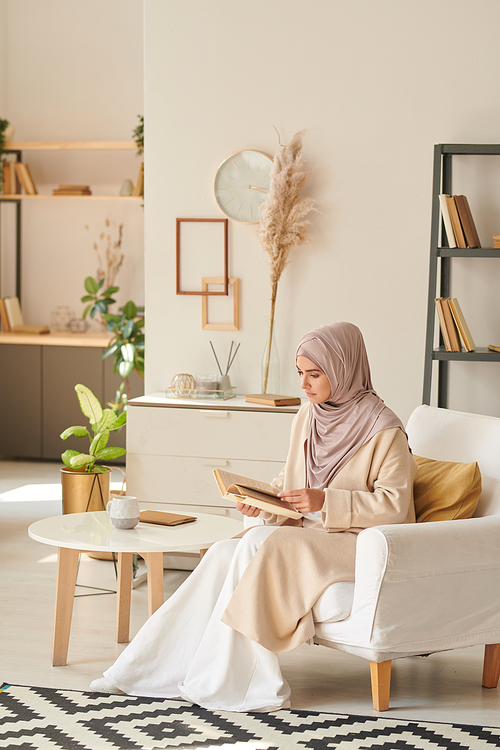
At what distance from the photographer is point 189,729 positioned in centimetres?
239

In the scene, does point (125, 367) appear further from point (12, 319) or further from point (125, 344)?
point (12, 319)

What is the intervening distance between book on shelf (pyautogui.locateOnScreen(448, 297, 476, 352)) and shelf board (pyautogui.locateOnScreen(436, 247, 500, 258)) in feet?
0.61

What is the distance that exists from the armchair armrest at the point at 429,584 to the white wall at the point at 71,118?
4.53 m

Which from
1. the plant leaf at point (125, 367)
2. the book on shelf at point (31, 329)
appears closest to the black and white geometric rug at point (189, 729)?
the plant leaf at point (125, 367)

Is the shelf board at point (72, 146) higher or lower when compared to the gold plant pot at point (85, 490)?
higher

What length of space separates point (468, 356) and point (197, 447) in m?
1.20

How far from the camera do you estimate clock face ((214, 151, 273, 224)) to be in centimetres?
405

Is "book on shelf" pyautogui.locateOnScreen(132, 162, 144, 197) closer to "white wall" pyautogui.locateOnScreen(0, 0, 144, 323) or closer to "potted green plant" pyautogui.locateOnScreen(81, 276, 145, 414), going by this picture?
"white wall" pyautogui.locateOnScreen(0, 0, 144, 323)

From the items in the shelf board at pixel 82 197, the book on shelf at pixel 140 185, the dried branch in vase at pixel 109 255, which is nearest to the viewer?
the book on shelf at pixel 140 185

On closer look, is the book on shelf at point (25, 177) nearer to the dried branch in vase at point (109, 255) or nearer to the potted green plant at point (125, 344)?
the dried branch in vase at point (109, 255)

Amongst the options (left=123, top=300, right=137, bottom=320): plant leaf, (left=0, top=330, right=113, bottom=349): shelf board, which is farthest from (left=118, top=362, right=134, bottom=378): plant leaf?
(left=0, top=330, right=113, bottom=349): shelf board

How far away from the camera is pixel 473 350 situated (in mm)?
3674

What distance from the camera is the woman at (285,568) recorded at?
8.16 ft

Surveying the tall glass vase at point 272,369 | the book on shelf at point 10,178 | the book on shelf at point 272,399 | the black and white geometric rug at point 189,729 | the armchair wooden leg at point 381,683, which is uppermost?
the book on shelf at point 10,178
